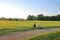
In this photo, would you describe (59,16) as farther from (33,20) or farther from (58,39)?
(58,39)

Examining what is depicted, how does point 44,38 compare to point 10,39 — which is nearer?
point 10,39

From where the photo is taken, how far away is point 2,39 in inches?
516

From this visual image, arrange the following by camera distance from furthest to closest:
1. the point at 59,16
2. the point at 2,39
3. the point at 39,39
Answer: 1. the point at 59,16
2. the point at 39,39
3. the point at 2,39

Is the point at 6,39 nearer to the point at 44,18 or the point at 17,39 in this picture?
the point at 17,39

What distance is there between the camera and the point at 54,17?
110 feet

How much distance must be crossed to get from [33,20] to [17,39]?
72.2ft

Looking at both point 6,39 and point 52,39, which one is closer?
point 6,39

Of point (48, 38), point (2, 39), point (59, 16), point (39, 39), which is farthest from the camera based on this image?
point (59, 16)

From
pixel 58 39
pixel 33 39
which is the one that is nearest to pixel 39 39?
pixel 33 39

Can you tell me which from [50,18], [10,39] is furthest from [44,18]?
[10,39]

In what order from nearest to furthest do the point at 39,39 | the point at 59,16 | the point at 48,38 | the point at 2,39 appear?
the point at 2,39 → the point at 39,39 → the point at 48,38 → the point at 59,16

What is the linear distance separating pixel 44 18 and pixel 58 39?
66.9ft

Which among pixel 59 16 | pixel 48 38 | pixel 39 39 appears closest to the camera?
pixel 39 39

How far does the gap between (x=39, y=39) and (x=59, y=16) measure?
1996 cm
